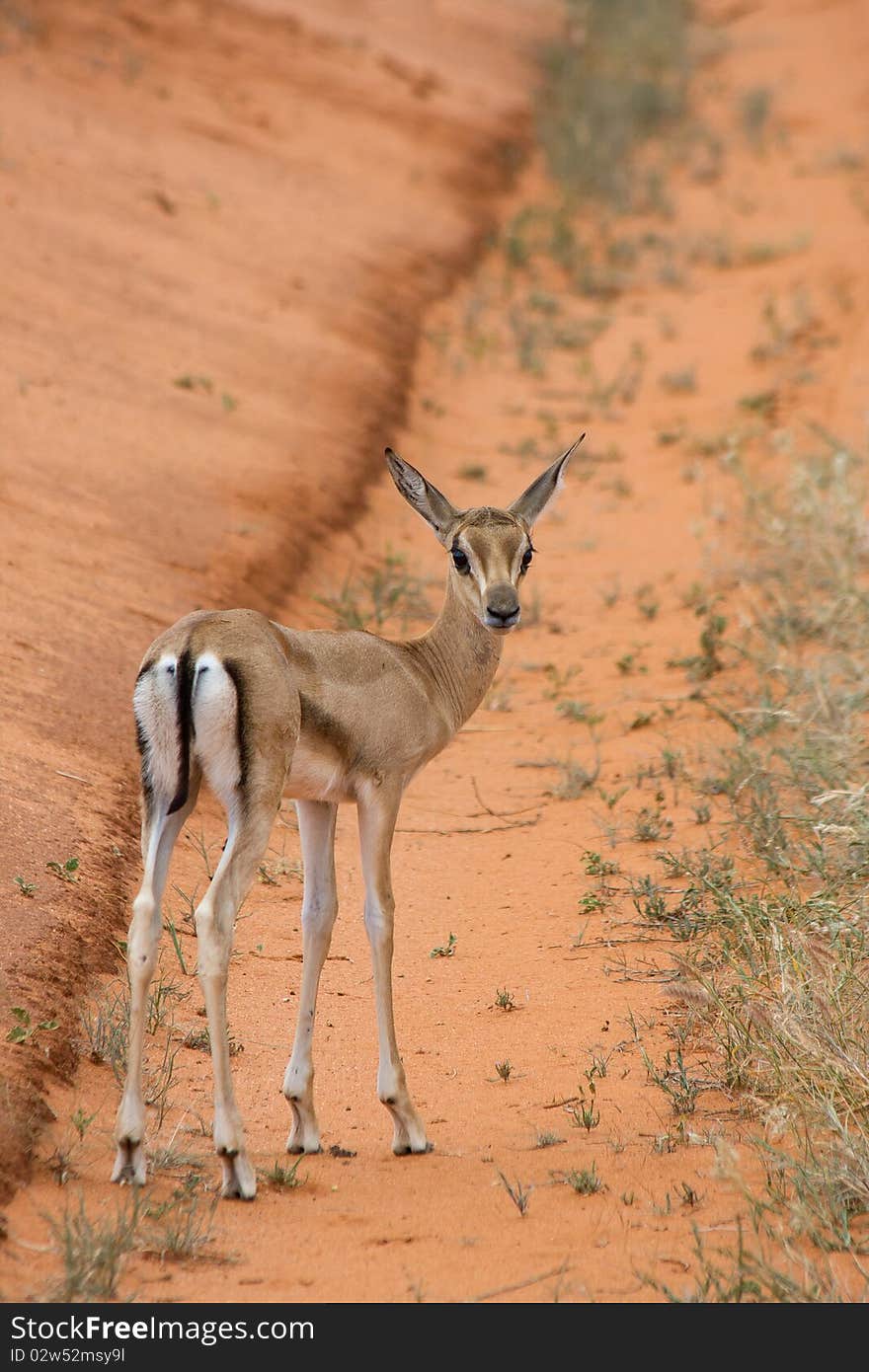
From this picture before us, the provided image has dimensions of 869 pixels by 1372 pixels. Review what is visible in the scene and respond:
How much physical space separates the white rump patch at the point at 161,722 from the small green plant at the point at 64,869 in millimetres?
1472

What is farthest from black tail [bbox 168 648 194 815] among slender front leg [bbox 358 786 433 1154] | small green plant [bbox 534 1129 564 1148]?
small green plant [bbox 534 1129 564 1148]

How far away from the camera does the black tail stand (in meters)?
4.92

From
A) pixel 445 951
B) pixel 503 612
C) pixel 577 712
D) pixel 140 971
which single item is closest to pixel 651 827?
pixel 445 951

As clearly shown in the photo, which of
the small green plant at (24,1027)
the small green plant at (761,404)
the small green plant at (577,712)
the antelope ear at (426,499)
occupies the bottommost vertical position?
the small green plant at (761,404)

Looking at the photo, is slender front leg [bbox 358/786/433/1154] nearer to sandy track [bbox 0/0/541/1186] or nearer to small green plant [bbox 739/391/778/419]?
sandy track [bbox 0/0/541/1186]

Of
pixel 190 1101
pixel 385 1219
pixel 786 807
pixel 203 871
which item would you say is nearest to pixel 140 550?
pixel 203 871

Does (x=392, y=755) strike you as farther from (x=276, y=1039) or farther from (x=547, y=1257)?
(x=547, y=1257)

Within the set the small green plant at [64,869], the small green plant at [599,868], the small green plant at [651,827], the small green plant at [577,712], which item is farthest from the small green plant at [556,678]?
the small green plant at [64,869]

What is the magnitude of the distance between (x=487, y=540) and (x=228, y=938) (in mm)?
1886

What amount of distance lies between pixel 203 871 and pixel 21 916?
1.66 meters

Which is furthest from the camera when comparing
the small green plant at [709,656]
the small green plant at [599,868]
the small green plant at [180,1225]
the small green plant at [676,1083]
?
the small green plant at [709,656]

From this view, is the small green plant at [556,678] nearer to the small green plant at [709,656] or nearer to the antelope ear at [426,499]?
the small green plant at [709,656]

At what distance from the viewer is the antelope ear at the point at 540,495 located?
21.0 feet

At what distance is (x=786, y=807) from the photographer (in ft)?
25.2
